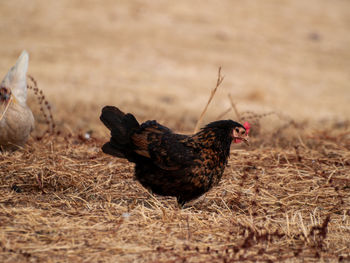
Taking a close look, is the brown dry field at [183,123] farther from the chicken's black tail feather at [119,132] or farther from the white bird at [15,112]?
the chicken's black tail feather at [119,132]

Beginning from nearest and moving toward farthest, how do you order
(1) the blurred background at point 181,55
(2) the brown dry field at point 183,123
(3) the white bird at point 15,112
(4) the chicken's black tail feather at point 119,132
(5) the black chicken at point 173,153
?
(2) the brown dry field at point 183,123, (5) the black chicken at point 173,153, (4) the chicken's black tail feather at point 119,132, (3) the white bird at point 15,112, (1) the blurred background at point 181,55

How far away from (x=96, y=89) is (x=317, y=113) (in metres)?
4.88

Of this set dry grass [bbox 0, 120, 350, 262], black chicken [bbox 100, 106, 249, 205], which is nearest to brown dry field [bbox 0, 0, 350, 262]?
dry grass [bbox 0, 120, 350, 262]

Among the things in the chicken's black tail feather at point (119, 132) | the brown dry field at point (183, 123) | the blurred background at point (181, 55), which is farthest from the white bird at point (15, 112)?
the blurred background at point (181, 55)

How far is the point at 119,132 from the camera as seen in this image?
335 cm

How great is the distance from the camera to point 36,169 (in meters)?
3.62

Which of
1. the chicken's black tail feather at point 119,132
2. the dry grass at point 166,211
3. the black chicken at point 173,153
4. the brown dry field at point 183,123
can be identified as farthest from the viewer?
the chicken's black tail feather at point 119,132

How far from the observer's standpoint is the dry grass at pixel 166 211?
238 centimetres

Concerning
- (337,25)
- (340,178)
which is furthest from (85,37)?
(340,178)

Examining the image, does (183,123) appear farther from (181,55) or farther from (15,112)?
(181,55)

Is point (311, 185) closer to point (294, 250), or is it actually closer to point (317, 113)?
point (294, 250)

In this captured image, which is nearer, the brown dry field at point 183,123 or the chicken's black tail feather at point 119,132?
the brown dry field at point 183,123

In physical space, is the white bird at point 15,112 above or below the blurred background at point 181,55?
below

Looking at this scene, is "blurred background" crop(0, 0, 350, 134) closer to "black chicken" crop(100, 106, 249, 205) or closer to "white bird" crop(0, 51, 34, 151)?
"white bird" crop(0, 51, 34, 151)
